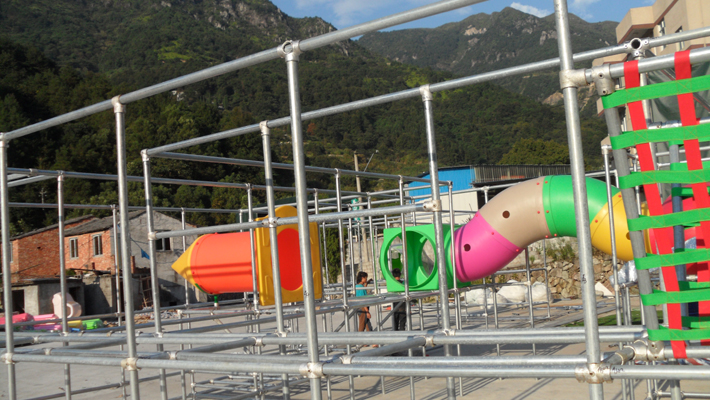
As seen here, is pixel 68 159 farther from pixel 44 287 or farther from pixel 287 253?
pixel 287 253

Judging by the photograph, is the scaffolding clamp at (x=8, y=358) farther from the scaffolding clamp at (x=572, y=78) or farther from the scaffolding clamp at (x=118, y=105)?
the scaffolding clamp at (x=572, y=78)

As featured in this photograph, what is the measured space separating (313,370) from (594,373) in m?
1.01

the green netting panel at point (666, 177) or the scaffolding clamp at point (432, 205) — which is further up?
the scaffolding clamp at point (432, 205)

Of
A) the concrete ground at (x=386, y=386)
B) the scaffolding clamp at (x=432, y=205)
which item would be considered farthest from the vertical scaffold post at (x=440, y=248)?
the concrete ground at (x=386, y=386)

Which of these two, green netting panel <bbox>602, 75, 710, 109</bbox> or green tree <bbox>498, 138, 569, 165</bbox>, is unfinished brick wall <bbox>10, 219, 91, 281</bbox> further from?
green tree <bbox>498, 138, 569, 165</bbox>

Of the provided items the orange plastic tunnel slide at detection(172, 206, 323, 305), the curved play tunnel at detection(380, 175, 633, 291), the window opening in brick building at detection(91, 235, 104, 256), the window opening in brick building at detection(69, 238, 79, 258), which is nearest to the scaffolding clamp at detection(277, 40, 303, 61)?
the orange plastic tunnel slide at detection(172, 206, 323, 305)

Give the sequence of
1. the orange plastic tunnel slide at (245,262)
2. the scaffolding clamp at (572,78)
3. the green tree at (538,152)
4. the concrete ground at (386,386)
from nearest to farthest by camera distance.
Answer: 1. the scaffolding clamp at (572,78)
2. the orange plastic tunnel slide at (245,262)
3. the concrete ground at (386,386)
4. the green tree at (538,152)

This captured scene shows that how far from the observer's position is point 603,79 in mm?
1828

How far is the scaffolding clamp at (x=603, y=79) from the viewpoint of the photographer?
71.6 inches

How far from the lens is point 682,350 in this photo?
183 centimetres

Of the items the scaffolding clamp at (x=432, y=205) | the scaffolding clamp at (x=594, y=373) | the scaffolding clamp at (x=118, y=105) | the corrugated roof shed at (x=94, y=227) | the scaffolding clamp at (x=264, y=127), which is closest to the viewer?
the scaffolding clamp at (x=594, y=373)

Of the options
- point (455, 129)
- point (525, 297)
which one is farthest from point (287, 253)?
point (455, 129)

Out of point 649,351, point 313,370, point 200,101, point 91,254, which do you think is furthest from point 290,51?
point 200,101

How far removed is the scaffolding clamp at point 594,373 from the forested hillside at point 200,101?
38.4 metres
